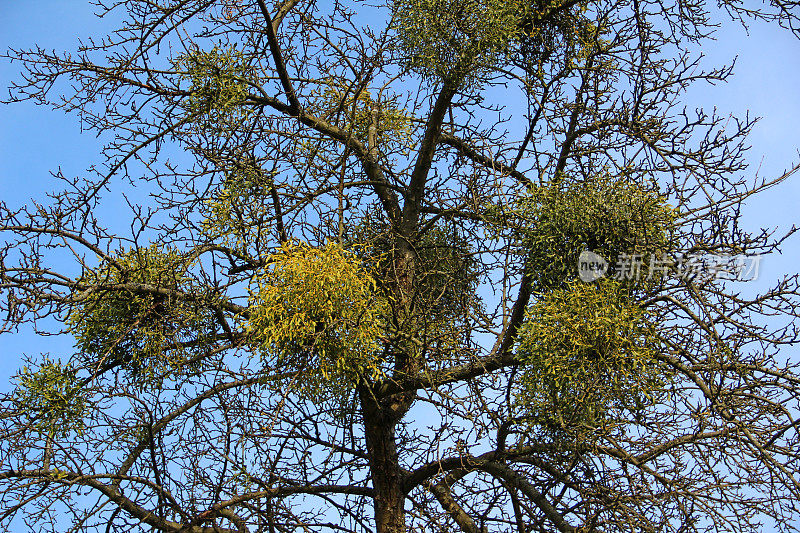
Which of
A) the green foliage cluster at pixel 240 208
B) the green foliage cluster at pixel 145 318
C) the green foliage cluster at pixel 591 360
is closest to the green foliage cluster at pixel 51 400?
the green foliage cluster at pixel 145 318

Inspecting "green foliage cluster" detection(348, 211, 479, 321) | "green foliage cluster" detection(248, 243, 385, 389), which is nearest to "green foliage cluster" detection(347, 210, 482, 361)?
"green foliage cluster" detection(348, 211, 479, 321)

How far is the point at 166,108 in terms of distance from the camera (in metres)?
5.42

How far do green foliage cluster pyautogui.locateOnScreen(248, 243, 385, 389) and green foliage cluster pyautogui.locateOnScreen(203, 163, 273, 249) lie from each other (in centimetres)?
52

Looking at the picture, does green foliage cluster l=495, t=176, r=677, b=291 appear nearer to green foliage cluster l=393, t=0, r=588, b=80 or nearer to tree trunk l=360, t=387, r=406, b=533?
green foliage cluster l=393, t=0, r=588, b=80

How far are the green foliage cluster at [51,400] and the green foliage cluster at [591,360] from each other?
271 cm

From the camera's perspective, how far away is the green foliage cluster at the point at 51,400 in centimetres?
516

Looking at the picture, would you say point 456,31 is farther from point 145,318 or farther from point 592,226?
point 145,318

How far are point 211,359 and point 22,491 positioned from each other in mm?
1287

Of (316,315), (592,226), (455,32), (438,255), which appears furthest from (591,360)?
(455,32)

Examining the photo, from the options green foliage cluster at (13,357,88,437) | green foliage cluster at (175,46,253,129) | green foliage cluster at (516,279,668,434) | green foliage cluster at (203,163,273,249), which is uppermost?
green foliage cluster at (175,46,253,129)

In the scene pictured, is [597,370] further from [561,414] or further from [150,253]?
[150,253]

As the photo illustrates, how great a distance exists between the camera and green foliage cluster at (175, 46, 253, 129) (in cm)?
517

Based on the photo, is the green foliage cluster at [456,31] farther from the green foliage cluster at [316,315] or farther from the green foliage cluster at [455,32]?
the green foliage cluster at [316,315]

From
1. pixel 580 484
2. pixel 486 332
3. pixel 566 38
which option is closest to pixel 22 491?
pixel 486 332
